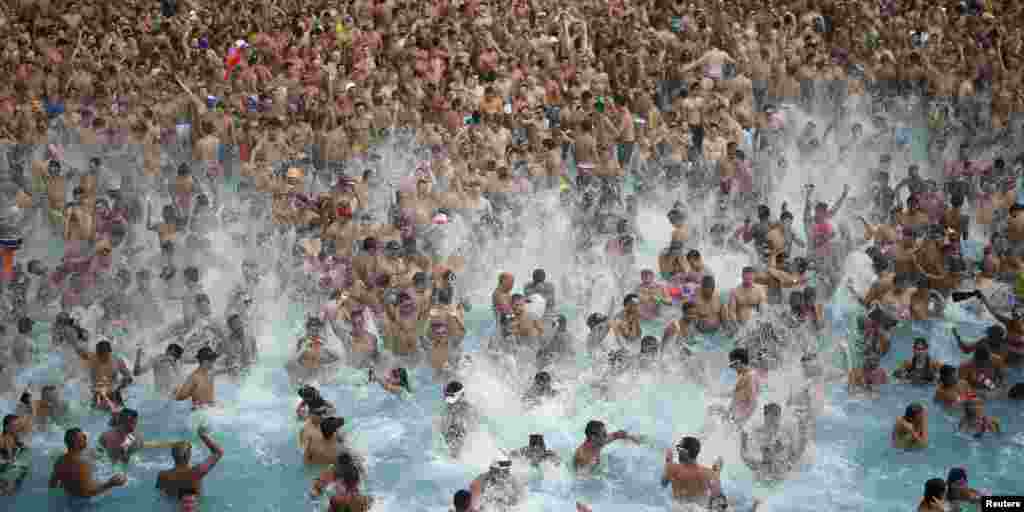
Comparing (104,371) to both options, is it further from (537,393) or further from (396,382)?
(537,393)

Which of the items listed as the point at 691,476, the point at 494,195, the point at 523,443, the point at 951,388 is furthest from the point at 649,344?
the point at 494,195

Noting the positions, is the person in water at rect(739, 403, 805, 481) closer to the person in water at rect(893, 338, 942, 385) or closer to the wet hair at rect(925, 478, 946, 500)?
the wet hair at rect(925, 478, 946, 500)

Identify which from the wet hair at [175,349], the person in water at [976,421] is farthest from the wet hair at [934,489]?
the wet hair at [175,349]

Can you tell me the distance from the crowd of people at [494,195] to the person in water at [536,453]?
0.11ft

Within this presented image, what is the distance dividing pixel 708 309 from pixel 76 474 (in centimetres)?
658

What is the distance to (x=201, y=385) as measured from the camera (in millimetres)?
12000

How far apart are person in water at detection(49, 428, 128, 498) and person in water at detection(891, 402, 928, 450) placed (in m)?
7.01

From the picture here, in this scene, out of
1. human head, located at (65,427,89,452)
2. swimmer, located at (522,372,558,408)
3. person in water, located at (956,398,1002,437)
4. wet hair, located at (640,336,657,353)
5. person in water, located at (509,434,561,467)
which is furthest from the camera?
wet hair, located at (640,336,657,353)

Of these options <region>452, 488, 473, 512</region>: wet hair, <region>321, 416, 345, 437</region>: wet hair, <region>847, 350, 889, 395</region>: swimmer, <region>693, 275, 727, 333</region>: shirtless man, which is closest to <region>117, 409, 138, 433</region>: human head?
<region>321, 416, 345, 437</region>: wet hair

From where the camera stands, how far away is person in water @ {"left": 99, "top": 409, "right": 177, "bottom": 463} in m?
10.8

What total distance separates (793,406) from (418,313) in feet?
13.0

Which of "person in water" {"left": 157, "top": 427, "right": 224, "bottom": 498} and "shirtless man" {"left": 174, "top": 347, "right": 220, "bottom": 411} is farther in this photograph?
"shirtless man" {"left": 174, "top": 347, "right": 220, "bottom": 411}

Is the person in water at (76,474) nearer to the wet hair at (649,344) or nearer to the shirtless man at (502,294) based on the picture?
the shirtless man at (502,294)

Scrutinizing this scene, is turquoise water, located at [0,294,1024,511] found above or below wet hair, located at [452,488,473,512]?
above
